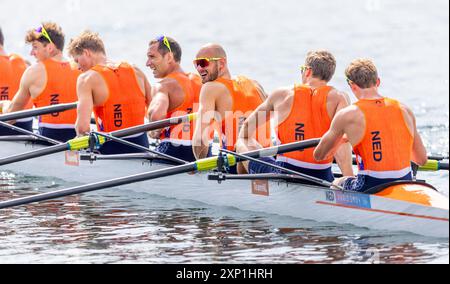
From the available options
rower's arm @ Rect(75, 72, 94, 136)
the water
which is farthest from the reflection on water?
rower's arm @ Rect(75, 72, 94, 136)

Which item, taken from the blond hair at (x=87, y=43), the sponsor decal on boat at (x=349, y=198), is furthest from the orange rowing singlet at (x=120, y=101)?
the sponsor decal on boat at (x=349, y=198)

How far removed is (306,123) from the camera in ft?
39.3

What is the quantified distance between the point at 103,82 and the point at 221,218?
8.21 ft

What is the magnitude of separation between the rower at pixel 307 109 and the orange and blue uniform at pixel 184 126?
1.75 metres

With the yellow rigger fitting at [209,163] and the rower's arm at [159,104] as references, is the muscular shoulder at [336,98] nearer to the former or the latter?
the yellow rigger fitting at [209,163]

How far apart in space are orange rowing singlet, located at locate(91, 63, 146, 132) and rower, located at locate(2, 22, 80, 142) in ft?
3.95

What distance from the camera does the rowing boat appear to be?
35.3 feet

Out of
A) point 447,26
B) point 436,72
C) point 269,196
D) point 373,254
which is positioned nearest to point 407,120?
point 373,254

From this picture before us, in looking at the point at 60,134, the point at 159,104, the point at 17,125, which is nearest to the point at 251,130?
the point at 159,104

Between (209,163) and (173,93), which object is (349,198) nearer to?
(209,163)

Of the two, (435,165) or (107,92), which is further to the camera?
(107,92)

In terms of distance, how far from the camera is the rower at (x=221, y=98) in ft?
42.1

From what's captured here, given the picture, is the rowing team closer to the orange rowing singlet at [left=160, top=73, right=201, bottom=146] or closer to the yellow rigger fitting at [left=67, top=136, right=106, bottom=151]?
the orange rowing singlet at [left=160, top=73, right=201, bottom=146]

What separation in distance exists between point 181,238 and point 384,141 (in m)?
2.12
